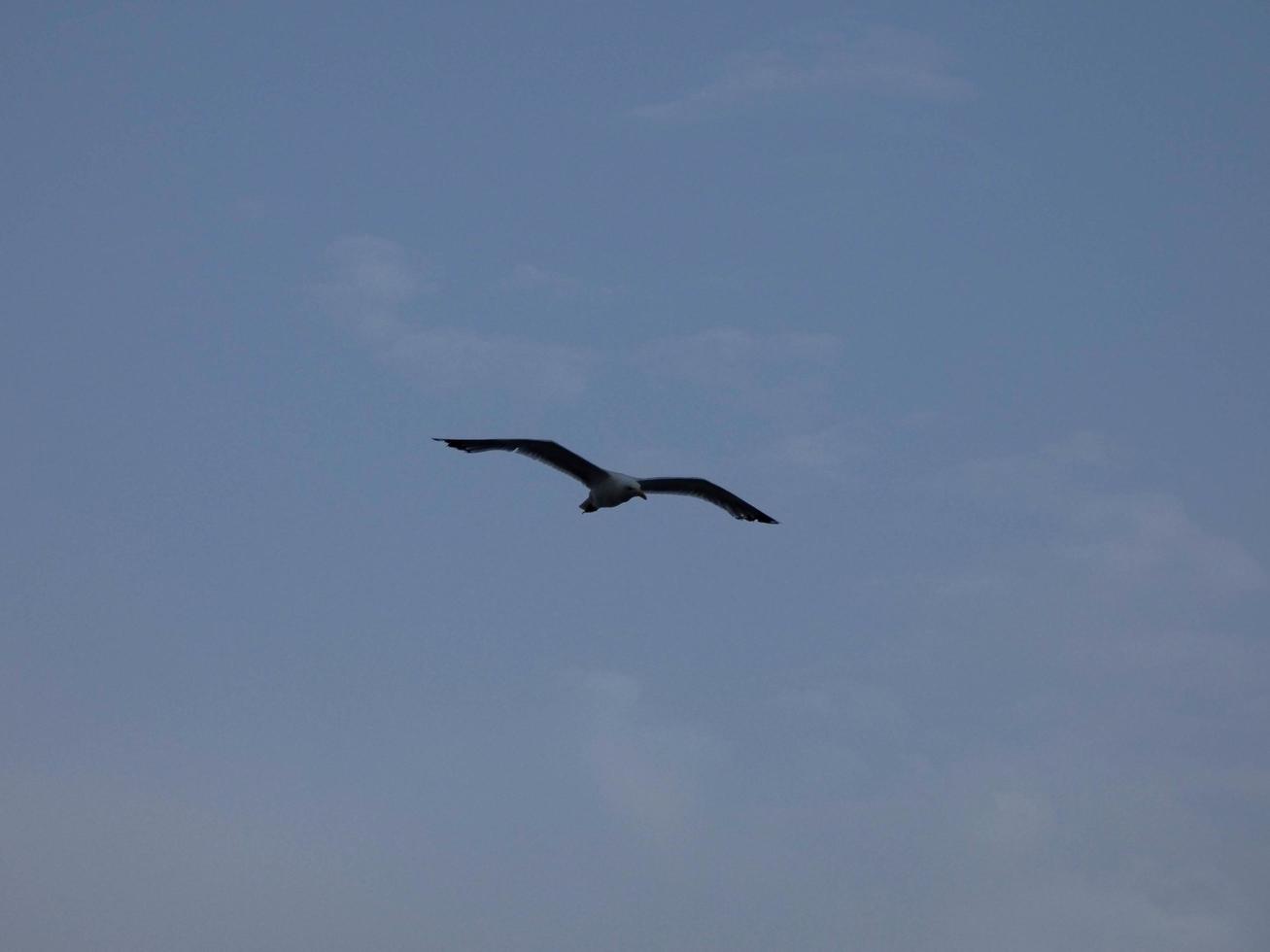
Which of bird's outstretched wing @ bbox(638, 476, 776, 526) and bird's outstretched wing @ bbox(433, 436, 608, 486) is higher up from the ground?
bird's outstretched wing @ bbox(638, 476, 776, 526)

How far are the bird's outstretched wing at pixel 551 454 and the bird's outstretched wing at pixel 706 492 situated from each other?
3541 mm

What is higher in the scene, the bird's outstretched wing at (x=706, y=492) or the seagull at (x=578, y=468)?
the bird's outstretched wing at (x=706, y=492)

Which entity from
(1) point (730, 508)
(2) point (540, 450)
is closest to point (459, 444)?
(2) point (540, 450)

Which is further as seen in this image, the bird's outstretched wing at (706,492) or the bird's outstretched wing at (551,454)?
the bird's outstretched wing at (706,492)

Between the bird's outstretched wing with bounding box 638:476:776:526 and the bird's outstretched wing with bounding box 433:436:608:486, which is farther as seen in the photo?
the bird's outstretched wing with bounding box 638:476:776:526

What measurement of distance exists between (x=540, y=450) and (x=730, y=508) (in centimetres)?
903

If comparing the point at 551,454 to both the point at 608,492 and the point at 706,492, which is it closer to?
the point at 608,492

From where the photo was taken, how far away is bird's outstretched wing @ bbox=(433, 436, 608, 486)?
54.9m

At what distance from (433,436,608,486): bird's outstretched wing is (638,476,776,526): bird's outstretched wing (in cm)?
354

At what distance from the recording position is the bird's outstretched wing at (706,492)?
60.7 m

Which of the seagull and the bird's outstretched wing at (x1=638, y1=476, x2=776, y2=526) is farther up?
the bird's outstretched wing at (x1=638, y1=476, x2=776, y2=526)

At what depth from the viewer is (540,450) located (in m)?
56.2

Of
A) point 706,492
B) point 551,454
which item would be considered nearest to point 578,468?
point 551,454

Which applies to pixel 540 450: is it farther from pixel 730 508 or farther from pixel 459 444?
pixel 730 508
